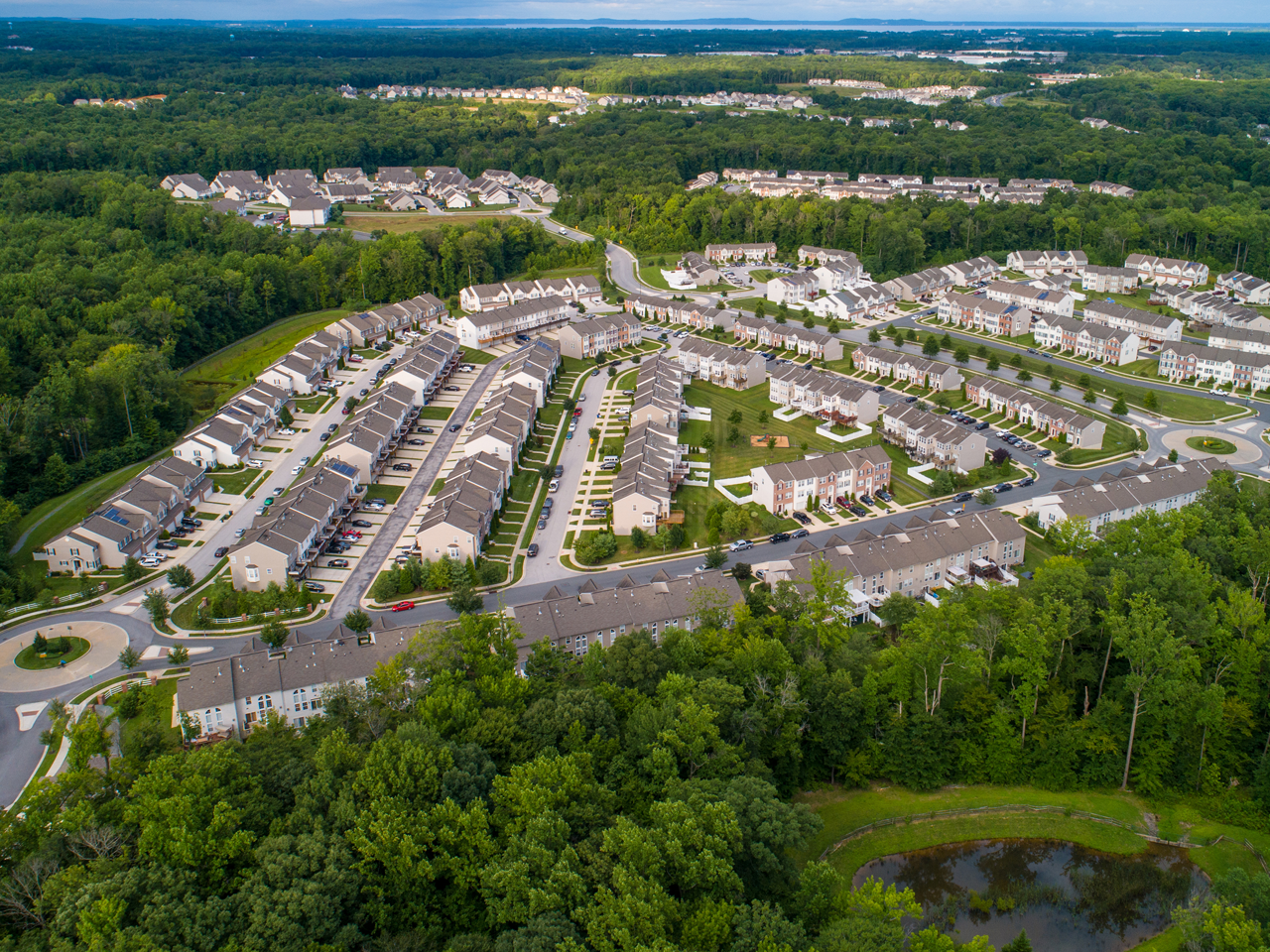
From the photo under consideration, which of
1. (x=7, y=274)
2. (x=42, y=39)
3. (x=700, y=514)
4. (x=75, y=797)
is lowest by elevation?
(x=700, y=514)

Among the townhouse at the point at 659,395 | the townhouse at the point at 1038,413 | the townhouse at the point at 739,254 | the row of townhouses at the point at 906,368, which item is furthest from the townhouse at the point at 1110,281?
the townhouse at the point at 659,395

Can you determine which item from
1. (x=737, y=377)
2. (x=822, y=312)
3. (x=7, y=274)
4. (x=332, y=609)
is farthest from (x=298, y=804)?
(x=822, y=312)

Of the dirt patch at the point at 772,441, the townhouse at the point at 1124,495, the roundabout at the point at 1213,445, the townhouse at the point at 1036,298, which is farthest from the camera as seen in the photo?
the townhouse at the point at 1036,298

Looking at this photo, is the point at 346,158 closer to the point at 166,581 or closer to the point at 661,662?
the point at 166,581

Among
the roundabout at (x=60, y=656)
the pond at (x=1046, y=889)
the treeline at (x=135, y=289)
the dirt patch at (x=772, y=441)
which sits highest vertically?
the treeline at (x=135, y=289)

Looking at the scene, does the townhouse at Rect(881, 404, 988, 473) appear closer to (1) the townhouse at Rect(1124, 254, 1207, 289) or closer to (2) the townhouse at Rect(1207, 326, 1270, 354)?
(2) the townhouse at Rect(1207, 326, 1270, 354)

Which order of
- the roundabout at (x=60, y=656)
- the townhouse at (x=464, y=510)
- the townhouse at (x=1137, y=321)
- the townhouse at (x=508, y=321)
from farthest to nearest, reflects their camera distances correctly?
1. the townhouse at (x=508, y=321)
2. the townhouse at (x=1137, y=321)
3. the townhouse at (x=464, y=510)
4. the roundabout at (x=60, y=656)

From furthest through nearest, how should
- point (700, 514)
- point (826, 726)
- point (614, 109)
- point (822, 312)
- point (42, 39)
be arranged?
point (42, 39) < point (614, 109) < point (822, 312) < point (700, 514) < point (826, 726)

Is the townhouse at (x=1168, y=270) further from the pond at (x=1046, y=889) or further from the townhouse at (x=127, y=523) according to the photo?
the townhouse at (x=127, y=523)
